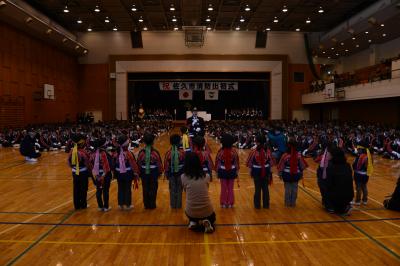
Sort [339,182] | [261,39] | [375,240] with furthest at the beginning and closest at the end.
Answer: [261,39] < [339,182] < [375,240]

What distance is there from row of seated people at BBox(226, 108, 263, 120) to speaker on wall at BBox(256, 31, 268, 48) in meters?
6.77

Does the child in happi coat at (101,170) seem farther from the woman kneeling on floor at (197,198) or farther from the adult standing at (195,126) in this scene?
the adult standing at (195,126)

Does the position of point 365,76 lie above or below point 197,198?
above

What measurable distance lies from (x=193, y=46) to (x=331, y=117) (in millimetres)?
14961

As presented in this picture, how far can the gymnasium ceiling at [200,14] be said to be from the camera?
25672 millimetres

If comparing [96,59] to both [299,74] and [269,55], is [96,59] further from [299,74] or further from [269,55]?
[299,74]

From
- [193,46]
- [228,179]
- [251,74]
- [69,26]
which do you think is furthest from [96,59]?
[228,179]

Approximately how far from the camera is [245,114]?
3906 centimetres

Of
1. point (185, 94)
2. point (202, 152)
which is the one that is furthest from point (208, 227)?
point (185, 94)

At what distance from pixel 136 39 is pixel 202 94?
9062 mm

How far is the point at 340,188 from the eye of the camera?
679 centimetres

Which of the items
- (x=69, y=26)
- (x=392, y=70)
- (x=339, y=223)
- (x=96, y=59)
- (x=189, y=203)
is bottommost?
(x=339, y=223)

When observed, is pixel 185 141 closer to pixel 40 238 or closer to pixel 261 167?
pixel 261 167

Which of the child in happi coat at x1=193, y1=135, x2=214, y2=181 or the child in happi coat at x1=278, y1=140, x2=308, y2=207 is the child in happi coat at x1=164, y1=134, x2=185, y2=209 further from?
the child in happi coat at x1=278, y1=140, x2=308, y2=207
